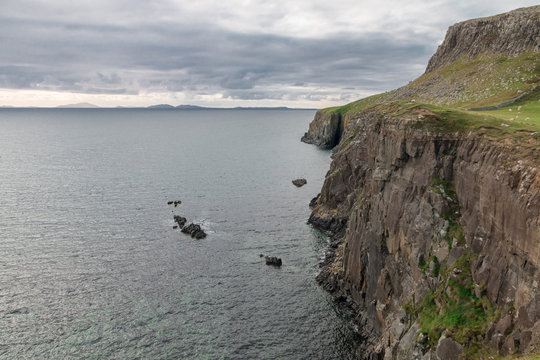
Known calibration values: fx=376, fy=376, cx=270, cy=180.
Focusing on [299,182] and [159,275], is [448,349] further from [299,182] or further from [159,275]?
[299,182]

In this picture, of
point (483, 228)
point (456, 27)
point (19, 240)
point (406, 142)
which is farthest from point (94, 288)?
point (456, 27)

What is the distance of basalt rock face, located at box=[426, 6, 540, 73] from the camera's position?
8112cm

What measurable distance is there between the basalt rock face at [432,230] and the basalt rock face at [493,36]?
177 ft

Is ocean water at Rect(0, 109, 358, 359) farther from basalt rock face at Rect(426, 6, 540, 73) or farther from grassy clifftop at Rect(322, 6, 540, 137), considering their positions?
basalt rock face at Rect(426, 6, 540, 73)

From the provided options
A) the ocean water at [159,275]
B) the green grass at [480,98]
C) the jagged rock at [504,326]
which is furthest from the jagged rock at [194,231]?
the jagged rock at [504,326]

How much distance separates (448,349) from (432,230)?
454 inches

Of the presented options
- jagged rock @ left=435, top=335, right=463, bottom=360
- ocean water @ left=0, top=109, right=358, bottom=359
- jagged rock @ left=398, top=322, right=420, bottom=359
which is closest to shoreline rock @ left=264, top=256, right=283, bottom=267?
ocean water @ left=0, top=109, right=358, bottom=359

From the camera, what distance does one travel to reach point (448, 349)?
27.6 metres

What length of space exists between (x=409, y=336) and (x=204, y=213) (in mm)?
64292

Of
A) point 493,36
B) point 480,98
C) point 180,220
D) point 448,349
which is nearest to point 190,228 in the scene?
point 180,220

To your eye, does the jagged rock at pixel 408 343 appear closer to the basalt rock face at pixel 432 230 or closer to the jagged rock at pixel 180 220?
the basalt rock face at pixel 432 230

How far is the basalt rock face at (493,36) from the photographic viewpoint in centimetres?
8112

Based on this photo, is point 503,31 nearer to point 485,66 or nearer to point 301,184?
point 485,66

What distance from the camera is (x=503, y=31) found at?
8994 centimetres
